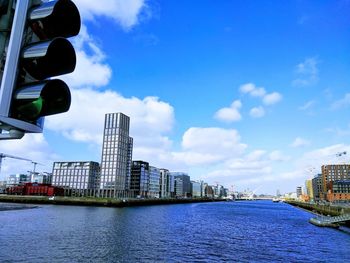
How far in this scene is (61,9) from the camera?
16.9 feet

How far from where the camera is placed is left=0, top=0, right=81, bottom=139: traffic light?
16.5 feet

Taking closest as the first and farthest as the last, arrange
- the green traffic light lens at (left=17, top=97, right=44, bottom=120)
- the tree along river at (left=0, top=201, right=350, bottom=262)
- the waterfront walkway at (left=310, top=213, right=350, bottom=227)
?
1. the green traffic light lens at (left=17, top=97, right=44, bottom=120)
2. the tree along river at (left=0, top=201, right=350, bottom=262)
3. the waterfront walkway at (left=310, top=213, right=350, bottom=227)

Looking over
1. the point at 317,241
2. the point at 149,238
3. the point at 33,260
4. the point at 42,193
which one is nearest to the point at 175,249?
the point at 149,238

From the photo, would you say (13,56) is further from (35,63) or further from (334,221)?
(334,221)

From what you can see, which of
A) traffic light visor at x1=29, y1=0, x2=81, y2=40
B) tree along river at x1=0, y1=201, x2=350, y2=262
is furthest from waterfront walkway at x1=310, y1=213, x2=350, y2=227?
traffic light visor at x1=29, y1=0, x2=81, y2=40

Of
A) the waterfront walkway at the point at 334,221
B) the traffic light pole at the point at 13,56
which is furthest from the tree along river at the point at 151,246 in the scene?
the traffic light pole at the point at 13,56

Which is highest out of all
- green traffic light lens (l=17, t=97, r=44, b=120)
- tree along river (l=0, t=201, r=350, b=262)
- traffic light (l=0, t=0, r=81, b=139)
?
traffic light (l=0, t=0, r=81, b=139)

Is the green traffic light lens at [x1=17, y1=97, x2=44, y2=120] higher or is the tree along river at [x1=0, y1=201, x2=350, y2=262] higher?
the green traffic light lens at [x1=17, y1=97, x2=44, y2=120]

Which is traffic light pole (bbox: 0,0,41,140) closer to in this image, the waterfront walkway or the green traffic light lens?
the green traffic light lens

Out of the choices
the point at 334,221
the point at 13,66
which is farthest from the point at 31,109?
the point at 334,221

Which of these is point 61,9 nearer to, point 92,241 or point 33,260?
point 33,260

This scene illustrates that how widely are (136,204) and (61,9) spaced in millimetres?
179446

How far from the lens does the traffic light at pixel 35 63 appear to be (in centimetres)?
502

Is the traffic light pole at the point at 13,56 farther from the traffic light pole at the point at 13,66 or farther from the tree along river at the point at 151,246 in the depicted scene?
the tree along river at the point at 151,246
